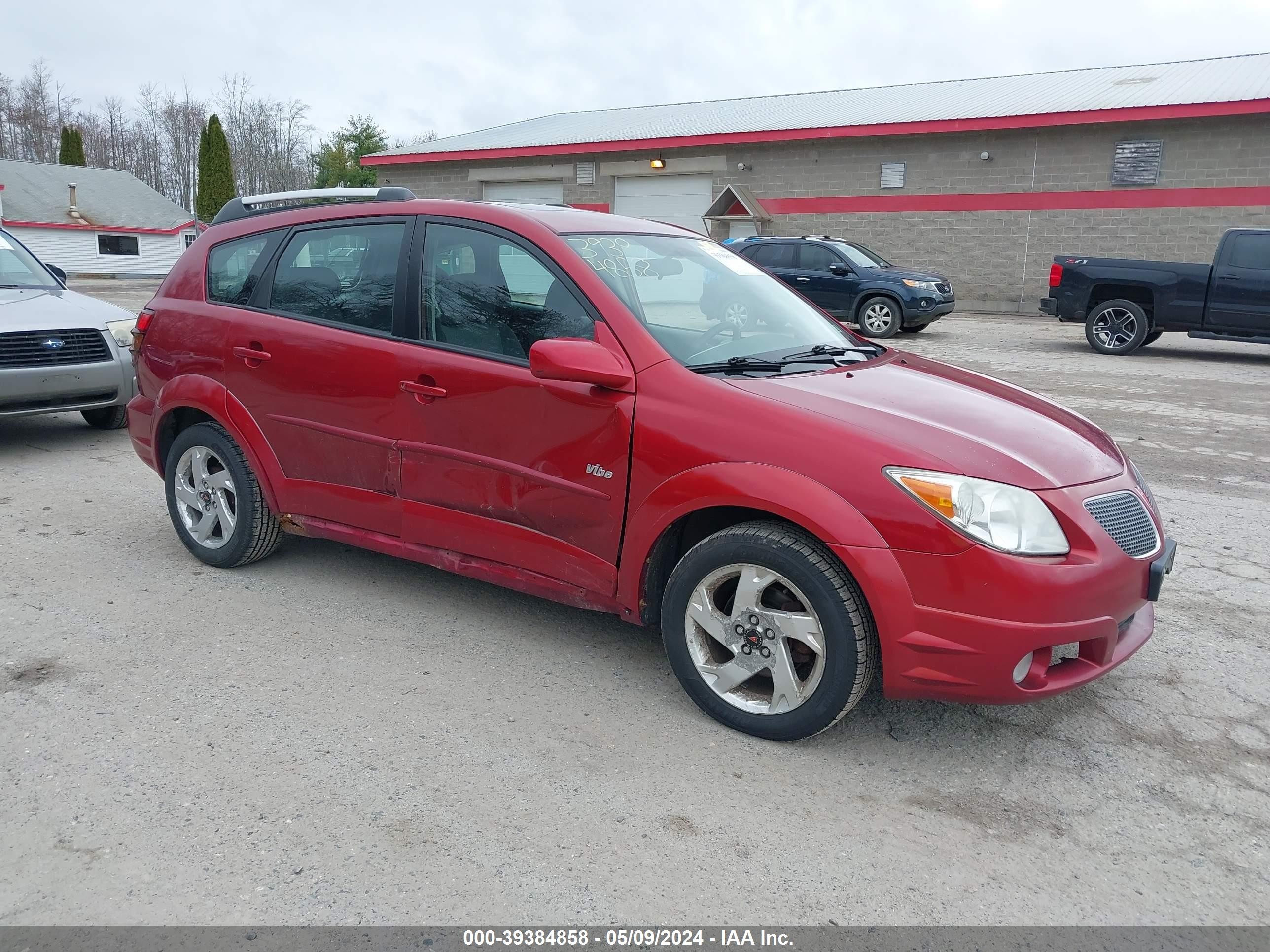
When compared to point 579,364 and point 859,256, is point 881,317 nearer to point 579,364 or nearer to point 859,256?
point 859,256

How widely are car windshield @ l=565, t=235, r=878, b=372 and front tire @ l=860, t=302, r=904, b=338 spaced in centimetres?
1242

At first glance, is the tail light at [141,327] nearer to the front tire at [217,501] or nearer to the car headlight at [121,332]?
the front tire at [217,501]

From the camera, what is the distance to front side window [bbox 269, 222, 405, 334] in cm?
419

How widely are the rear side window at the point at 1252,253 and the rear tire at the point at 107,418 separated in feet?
45.5

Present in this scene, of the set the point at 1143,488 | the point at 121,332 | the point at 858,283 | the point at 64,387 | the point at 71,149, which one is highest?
the point at 71,149

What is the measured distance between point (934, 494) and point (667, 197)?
1018 inches

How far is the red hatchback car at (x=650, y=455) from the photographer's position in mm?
2982

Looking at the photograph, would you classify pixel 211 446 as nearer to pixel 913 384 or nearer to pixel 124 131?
pixel 913 384

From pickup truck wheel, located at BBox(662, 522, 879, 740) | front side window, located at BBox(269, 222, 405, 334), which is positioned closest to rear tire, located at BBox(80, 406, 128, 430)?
front side window, located at BBox(269, 222, 405, 334)

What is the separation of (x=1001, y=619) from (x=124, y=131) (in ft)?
281

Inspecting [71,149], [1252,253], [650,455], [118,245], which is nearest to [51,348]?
[650,455]

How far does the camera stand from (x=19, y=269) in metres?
8.38

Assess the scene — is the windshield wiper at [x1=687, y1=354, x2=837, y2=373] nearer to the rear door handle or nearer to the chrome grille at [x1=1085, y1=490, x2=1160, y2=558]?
the chrome grille at [x1=1085, y1=490, x2=1160, y2=558]

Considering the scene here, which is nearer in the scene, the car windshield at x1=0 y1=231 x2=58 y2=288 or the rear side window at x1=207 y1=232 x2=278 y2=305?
the rear side window at x1=207 y1=232 x2=278 y2=305
